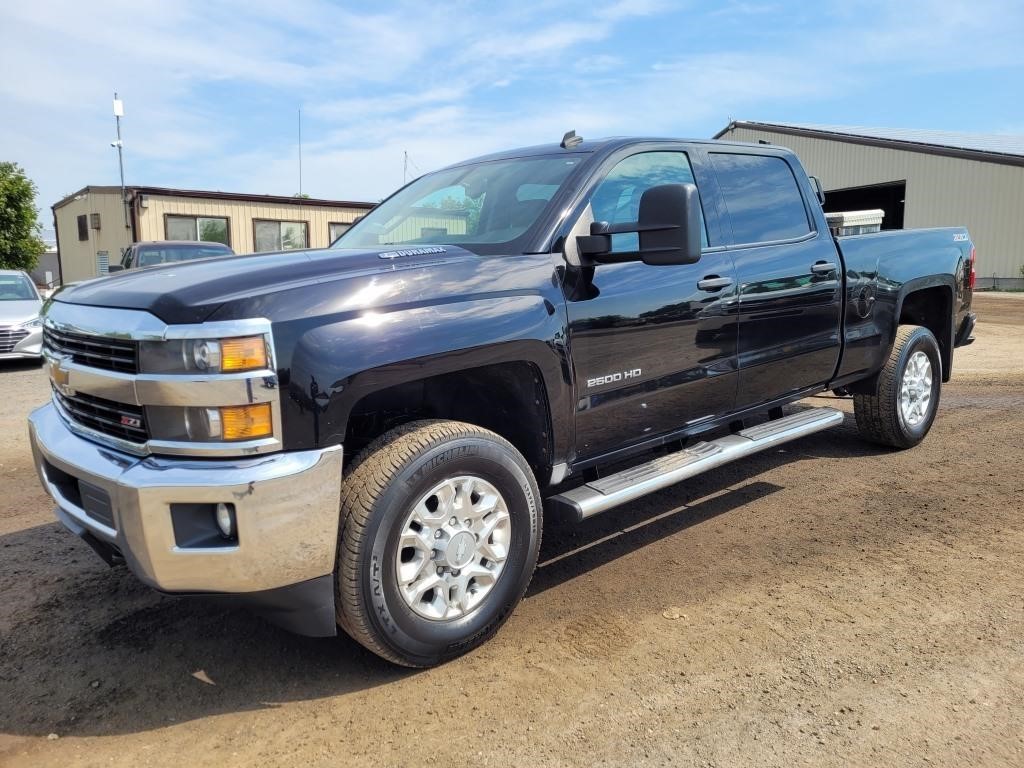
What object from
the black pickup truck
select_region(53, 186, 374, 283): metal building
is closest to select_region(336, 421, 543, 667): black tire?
the black pickup truck

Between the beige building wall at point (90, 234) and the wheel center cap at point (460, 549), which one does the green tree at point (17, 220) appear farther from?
the wheel center cap at point (460, 549)

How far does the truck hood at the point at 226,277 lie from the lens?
256 cm

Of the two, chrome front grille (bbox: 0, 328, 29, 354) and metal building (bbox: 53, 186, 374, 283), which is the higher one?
metal building (bbox: 53, 186, 374, 283)

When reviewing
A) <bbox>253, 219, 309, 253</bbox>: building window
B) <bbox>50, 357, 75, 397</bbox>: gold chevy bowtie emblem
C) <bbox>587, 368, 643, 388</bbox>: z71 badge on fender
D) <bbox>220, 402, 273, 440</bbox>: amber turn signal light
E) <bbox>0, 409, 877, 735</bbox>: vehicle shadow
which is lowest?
<bbox>0, 409, 877, 735</bbox>: vehicle shadow

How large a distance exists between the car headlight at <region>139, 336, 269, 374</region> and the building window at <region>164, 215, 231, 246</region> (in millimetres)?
22517

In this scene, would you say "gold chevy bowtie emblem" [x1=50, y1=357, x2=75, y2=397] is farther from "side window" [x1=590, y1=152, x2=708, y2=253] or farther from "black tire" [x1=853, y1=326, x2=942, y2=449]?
"black tire" [x1=853, y1=326, x2=942, y2=449]

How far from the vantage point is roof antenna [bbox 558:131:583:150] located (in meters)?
4.00

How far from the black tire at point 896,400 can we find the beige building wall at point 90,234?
21.7 m

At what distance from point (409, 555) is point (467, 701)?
1.77 ft

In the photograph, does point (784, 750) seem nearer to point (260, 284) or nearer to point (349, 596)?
point (349, 596)

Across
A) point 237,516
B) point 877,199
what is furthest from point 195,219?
point 877,199

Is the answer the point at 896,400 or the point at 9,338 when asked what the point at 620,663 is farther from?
the point at 9,338

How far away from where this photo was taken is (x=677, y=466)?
151 inches

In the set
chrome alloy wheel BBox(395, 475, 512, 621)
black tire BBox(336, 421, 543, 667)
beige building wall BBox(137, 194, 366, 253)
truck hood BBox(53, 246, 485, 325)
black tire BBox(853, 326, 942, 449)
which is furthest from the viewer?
beige building wall BBox(137, 194, 366, 253)
